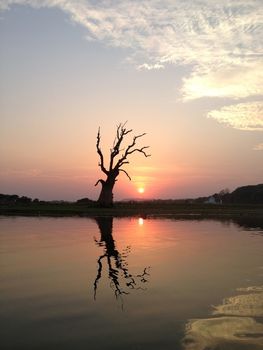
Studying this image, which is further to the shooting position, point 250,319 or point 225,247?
point 225,247

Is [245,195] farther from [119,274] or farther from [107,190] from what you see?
[119,274]

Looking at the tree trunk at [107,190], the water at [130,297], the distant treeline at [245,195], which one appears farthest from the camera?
A: the distant treeline at [245,195]

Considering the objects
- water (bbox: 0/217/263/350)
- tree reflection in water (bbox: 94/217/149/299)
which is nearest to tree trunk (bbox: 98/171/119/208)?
water (bbox: 0/217/263/350)

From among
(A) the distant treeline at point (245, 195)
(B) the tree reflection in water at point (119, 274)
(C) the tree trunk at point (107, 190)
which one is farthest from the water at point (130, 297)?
(A) the distant treeline at point (245, 195)

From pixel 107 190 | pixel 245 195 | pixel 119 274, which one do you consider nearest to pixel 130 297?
pixel 119 274

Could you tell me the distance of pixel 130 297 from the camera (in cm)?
1042

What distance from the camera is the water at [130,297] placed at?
7535 millimetres

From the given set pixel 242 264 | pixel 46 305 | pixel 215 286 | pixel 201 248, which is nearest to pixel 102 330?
pixel 46 305

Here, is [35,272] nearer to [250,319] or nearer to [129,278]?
[129,278]

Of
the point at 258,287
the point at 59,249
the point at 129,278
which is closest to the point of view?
the point at 258,287

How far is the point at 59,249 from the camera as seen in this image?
61.3 feet

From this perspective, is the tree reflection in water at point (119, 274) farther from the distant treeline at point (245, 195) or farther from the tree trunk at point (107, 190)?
the distant treeline at point (245, 195)

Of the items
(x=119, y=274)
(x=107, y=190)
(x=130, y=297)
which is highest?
(x=107, y=190)

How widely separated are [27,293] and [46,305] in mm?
1296
